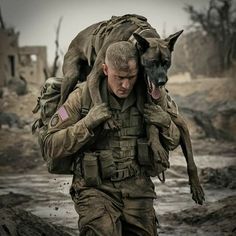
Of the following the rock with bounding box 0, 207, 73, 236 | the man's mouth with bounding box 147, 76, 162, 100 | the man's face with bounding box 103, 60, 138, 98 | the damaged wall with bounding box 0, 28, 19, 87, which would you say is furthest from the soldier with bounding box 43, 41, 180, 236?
the damaged wall with bounding box 0, 28, 19, 87

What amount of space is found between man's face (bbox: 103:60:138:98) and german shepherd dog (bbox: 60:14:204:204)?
0.22ft

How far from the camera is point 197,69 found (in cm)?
1366

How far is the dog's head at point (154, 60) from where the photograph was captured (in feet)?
10.7

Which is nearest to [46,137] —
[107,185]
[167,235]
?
[107,185]

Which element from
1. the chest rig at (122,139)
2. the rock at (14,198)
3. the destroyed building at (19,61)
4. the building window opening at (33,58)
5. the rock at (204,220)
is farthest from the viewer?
the destroyed building at (19,61)

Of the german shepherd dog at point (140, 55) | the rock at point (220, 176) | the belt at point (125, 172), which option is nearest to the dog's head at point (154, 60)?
the german shepherd dog at point (140, 55)

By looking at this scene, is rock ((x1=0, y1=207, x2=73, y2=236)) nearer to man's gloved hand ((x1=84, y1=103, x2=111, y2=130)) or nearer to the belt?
the belt

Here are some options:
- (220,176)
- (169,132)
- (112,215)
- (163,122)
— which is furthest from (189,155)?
(220,176)

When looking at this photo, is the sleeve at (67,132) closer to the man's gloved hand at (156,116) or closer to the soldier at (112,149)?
the soldier at (112,149)

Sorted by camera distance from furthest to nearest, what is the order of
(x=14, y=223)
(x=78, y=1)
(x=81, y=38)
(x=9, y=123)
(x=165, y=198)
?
(x=9, y=123) < (x=78, y=1) < (x=165, y=198) < (x=14, y=223) < (x=81, y=38)

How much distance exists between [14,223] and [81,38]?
2246 millimetres

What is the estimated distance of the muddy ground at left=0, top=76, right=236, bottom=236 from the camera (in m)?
8.30

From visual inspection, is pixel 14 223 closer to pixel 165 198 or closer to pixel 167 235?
pixel 167 235

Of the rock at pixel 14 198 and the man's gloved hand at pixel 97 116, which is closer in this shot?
the man's gloved hand at pixel 97 116
